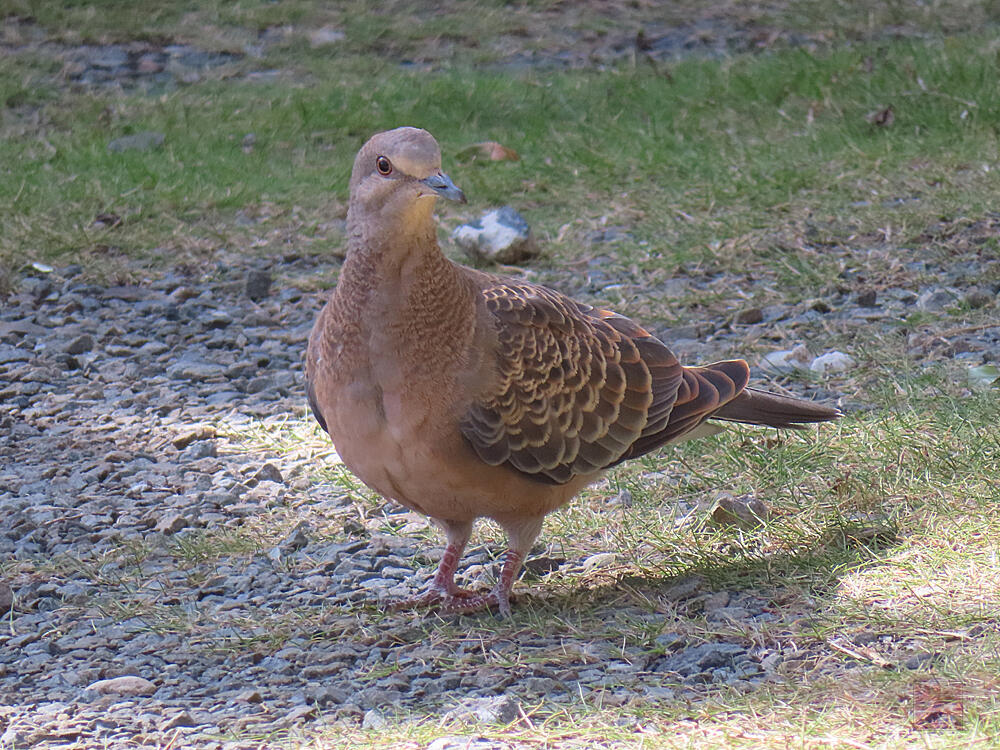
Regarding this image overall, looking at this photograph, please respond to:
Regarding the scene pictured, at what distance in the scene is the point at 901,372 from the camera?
15.2 ft

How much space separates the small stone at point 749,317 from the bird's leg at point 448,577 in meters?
2.10

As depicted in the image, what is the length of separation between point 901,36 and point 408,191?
7.02 m

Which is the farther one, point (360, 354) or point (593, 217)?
point (593, 217)

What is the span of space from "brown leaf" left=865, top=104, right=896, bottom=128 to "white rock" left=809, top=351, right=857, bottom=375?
2782 mm

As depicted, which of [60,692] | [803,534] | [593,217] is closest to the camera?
[60,692]

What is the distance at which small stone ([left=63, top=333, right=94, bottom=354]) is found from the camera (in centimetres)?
530

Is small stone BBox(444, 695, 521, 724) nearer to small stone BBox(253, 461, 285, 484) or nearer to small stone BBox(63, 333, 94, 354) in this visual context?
small stone BBox(253, 461, 285, 484)

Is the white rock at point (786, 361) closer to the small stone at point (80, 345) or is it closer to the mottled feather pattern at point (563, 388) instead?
the mottled feather pattern at point (563, 388)

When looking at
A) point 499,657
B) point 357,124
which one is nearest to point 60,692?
point 499,657

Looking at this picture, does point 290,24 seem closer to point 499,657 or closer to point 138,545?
point 138,545

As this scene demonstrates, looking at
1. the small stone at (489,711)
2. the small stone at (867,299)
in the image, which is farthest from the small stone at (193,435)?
the small stone at (867,299)

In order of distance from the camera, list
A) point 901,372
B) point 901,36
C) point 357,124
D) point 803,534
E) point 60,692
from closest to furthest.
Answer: point 60,692
point 803,534
point 901,372
point 357,124
point 901,36

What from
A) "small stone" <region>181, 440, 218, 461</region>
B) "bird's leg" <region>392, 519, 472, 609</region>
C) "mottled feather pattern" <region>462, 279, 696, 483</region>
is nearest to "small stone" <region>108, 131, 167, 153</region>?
"small stone" <region>181, 440, 218, 461</region>

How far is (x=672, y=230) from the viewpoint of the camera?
619cm
